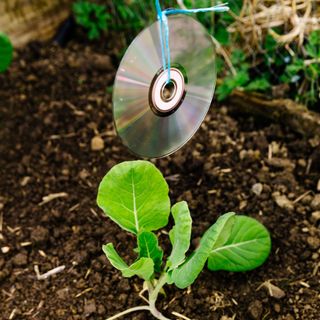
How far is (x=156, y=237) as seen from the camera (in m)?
1.22

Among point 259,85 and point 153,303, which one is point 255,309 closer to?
point 153,303

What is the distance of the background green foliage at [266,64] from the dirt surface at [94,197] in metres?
0.12

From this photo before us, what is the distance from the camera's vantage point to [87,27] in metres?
2.22

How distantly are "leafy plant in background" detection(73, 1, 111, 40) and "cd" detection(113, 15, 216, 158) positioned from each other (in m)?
1.13

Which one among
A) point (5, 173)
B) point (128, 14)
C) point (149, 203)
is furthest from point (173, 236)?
point (128, 14)

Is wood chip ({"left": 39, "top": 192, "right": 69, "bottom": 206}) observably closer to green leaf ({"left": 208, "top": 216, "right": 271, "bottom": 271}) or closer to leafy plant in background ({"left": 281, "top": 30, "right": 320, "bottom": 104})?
green leaf ({"left": 208, "top": 216, "right": 271, "bottom": 271})

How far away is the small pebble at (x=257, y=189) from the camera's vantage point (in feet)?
5.16

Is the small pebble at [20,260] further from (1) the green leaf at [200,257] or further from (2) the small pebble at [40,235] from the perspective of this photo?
(1) the green leaf at [200,257]

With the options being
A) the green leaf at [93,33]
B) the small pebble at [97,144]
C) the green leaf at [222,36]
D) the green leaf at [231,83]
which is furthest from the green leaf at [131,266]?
the green leaf at [93,33]

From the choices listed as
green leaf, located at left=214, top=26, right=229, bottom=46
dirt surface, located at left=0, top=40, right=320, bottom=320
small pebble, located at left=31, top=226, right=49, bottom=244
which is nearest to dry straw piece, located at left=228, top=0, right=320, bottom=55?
green leaf, located at left=214, top=26, right=229, bottom=46

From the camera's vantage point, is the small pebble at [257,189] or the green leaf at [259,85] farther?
the green leaf at [259,85]

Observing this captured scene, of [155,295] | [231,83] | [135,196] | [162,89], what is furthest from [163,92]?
[231,83]

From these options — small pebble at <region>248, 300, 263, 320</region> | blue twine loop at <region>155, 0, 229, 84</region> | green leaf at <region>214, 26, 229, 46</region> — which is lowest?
small pebble at <region>248, 300, 263, 320</region>

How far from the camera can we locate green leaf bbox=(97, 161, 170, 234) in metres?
1.19
